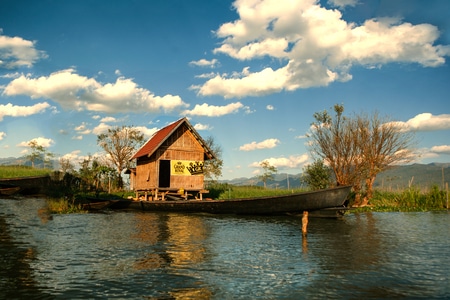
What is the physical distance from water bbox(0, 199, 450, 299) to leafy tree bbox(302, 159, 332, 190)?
11.6 metres

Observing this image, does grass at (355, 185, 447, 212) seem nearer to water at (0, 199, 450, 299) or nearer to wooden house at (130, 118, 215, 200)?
water at (0, 199, 450, 299)

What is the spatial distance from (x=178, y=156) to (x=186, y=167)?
3.56ft

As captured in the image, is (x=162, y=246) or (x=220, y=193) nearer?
(x=162, y=246)

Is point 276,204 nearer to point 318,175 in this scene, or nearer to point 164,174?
point 318,175

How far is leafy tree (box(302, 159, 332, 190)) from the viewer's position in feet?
88.8

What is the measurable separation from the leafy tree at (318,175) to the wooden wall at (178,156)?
888 centimetres

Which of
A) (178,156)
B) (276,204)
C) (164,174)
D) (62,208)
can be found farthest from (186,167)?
(276,204)

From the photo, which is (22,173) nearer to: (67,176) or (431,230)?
(67,176)

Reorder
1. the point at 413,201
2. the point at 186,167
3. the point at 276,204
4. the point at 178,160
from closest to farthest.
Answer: the point at 276,204
the point at 413,201
the point at 178,160
the point at 186,167

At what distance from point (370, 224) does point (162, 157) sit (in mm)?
15287

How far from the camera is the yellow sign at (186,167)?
85.6 feet

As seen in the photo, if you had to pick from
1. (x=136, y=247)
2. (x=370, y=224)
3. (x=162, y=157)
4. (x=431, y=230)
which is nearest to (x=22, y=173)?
(x=162, y=157)

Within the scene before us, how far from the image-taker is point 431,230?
14977 mm

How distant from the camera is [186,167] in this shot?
2659 cm
